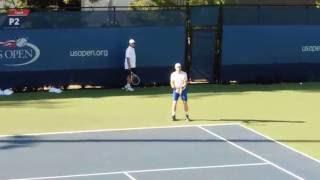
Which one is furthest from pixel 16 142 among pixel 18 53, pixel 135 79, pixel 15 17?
pixel 135 79

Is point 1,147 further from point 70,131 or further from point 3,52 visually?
point 3,52

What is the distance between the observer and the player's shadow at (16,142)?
44.2ft

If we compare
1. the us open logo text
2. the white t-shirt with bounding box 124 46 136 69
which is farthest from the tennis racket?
the us open logo text

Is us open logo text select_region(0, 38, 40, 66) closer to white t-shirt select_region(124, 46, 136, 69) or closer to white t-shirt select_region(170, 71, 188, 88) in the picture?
white t-shirt select_region(124, 46, 136, 69)

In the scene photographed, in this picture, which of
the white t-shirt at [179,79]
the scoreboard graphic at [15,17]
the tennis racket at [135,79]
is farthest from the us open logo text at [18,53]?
the white t-shirt at [179,79]

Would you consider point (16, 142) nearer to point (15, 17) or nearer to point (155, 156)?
point (155, 156)

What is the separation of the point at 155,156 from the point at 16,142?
3224 millimetres

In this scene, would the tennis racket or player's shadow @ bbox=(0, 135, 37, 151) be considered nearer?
player's shadow @ bbox=(0, 135, 37, 151)

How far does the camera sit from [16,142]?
1393 cm

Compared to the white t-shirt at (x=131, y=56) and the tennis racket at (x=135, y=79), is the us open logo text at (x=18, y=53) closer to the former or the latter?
the white t-shirt at (x=131, y=56)

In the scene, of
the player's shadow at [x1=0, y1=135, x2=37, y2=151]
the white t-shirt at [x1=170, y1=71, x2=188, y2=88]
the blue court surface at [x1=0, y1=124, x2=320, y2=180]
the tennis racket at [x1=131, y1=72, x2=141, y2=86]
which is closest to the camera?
the blue court surface at [x1=0, y1=124, x2=320, y2=180]

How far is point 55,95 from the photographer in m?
21.1

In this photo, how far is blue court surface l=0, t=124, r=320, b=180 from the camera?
1124 cm

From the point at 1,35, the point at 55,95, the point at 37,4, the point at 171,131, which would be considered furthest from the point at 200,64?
the point at 37,4
